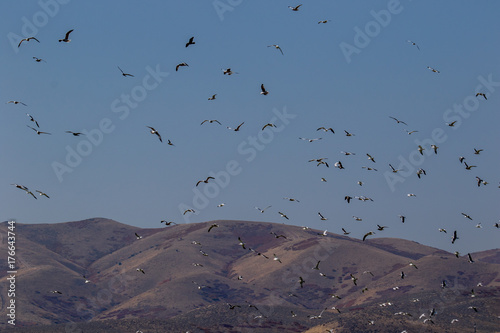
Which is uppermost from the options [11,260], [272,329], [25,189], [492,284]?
[11,260]

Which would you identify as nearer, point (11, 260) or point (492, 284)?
point (492, 284)

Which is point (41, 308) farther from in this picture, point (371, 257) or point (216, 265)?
point (371, 257)

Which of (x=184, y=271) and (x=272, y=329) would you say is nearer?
(x=272, y=329)

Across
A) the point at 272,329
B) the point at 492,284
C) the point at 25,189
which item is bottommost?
the point at 492,284

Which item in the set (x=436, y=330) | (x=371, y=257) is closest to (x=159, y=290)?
(x=371, y=257)

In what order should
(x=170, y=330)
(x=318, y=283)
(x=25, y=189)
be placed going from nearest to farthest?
(x=25, y=189) → (x=170, y=330) → (x=318, y=283)

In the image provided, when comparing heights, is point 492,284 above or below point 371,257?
below

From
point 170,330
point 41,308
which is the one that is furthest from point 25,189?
point 41,308

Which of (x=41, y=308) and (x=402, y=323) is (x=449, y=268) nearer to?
(x=402, y=323)

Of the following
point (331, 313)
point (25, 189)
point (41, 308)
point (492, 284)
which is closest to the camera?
point (25, 189)
